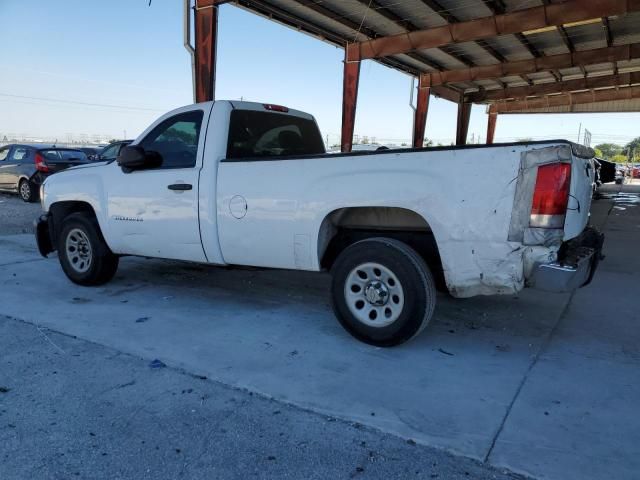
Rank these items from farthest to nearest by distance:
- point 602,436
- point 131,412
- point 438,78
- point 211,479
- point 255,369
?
point 438,78 < point 255,369 < point 131,412 < point 602,436 < point 211,479

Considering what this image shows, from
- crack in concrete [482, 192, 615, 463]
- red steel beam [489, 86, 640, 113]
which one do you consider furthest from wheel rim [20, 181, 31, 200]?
red steel beam [489, 86, 640, 113]

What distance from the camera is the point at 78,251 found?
565cm

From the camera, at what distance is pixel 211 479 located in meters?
2.32

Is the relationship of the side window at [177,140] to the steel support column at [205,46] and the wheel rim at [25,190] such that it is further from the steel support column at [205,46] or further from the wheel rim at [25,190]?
the wheel rim at [25,190]

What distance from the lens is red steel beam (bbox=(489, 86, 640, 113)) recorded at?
28.6 metres

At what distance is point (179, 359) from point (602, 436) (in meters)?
2.75

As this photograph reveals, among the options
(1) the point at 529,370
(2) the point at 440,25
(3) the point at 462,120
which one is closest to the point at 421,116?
(3) the point at 462,120

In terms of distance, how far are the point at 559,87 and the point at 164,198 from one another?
26088mm

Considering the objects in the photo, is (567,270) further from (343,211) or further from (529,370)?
(343,211)

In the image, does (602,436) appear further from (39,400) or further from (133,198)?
(133,198)

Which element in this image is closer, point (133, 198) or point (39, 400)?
point (39, 400)

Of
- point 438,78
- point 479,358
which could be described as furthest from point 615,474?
point 438,78

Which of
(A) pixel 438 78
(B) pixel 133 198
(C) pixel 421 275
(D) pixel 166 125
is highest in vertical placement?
(A) pixel 438 78

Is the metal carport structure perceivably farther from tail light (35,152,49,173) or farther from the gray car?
tail light (35,152,49,173)
